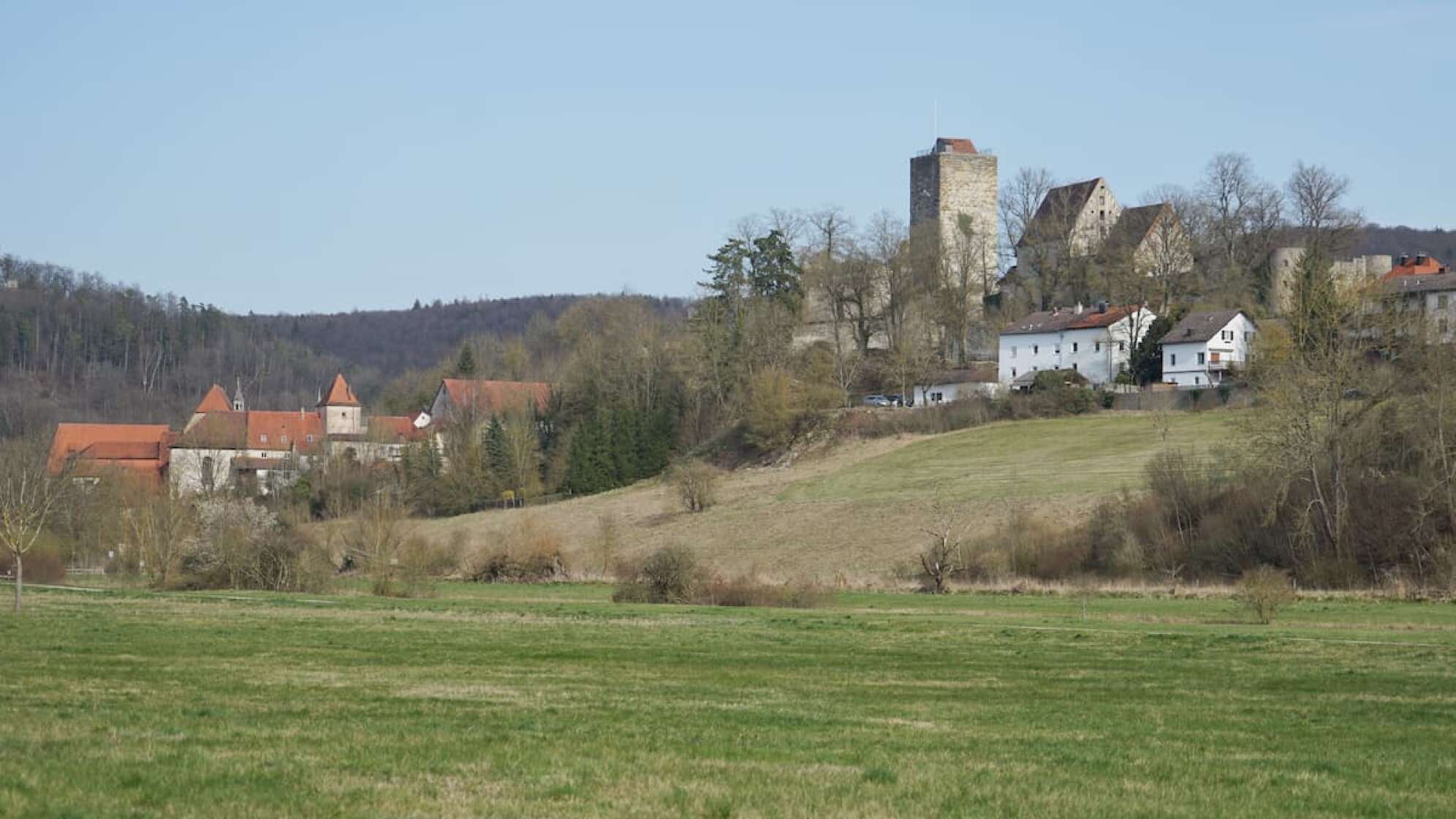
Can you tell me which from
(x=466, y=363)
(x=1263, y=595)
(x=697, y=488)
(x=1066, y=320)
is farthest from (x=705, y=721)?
(x=466, y=363)

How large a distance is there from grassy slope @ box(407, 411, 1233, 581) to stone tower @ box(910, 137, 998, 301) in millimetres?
33654

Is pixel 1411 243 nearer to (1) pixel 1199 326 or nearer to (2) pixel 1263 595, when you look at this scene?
(1) pixel 1199 326

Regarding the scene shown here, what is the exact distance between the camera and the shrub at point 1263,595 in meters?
35.2

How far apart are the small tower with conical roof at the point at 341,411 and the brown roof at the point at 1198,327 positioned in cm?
7884

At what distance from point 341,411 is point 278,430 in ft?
32.3

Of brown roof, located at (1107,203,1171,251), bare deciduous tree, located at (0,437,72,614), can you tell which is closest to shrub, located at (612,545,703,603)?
bare deciduous tree, located at (0,437,72,614)

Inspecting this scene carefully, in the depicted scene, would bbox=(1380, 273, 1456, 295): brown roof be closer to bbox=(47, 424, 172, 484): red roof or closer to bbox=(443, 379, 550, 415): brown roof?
bbox=(443, 379, 550, 415): brown roof

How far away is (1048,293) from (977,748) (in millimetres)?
105697

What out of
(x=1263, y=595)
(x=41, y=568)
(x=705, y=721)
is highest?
(x=705, y=721)

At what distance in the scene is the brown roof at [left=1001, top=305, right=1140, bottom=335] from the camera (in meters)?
101

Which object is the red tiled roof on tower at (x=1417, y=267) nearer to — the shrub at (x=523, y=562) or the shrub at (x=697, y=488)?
the shrub at (x=697, y=488)

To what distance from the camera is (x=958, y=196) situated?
4906 inches

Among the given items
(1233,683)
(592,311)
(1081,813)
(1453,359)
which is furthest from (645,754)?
(592,311)

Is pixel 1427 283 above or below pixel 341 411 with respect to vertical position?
above
